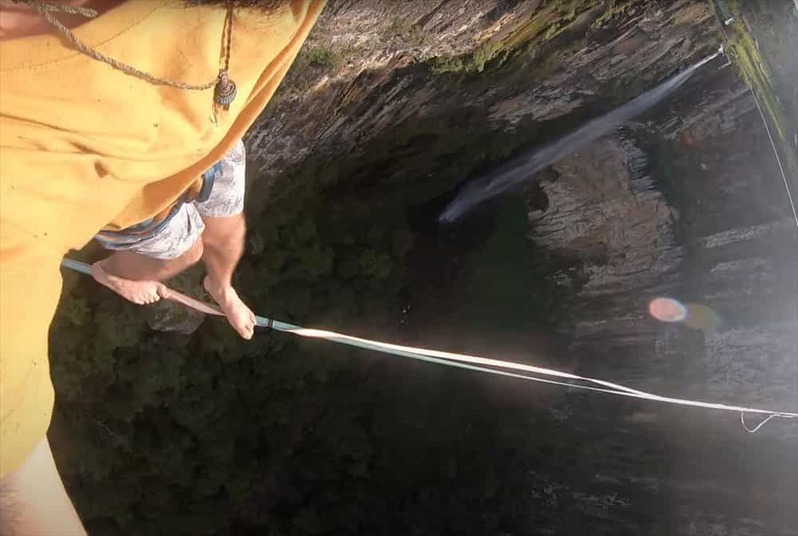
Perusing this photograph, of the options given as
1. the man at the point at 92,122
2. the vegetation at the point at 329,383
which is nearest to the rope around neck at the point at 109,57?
the man at the point at 92,122

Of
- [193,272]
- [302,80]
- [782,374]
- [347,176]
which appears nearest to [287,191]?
[347,176]

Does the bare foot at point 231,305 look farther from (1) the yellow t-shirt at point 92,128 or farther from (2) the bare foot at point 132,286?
(1) the yellow t-shirt at point 92,128

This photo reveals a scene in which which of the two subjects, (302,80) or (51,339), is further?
(51,339)

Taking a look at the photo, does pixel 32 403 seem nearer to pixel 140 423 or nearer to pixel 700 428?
pixel 140 423

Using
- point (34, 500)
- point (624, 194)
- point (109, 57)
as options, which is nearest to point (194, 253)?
point (34, 500)

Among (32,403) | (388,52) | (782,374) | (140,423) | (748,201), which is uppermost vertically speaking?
(748,201)

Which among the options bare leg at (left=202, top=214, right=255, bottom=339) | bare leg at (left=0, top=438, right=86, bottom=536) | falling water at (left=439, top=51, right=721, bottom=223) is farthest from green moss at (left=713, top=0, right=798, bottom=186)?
bare leg at (left=0, top=438, right=86, bottom=536)
